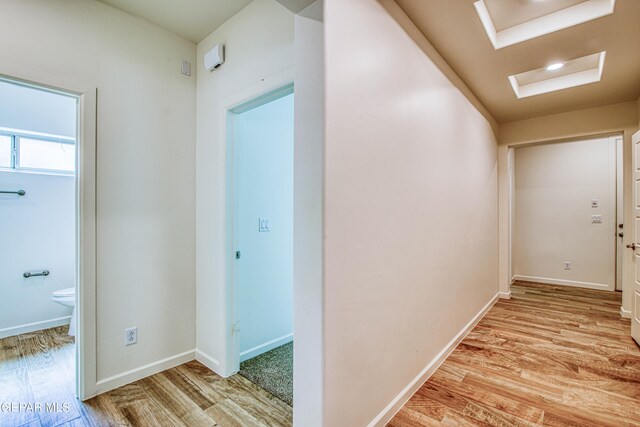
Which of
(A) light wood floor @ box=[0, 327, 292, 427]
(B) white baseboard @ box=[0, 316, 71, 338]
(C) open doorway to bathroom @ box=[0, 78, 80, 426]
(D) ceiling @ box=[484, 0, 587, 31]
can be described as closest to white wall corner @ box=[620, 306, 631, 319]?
(D) ceiling @ box=[484, 0, 587, 31]

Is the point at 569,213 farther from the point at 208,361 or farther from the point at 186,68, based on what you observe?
the point at 186,68

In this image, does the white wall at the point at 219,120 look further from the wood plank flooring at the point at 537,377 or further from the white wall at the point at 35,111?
the white wall at the point at 35,111

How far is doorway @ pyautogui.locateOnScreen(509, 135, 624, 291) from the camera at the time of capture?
4.49m

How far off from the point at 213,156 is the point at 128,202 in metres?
0.67

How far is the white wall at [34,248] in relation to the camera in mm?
2973

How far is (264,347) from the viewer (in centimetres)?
261

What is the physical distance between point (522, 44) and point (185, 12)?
7.96 feet

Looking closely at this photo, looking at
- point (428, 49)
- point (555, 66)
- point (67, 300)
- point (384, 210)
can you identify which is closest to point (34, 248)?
point (67, 300)

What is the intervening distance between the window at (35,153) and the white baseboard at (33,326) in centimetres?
162

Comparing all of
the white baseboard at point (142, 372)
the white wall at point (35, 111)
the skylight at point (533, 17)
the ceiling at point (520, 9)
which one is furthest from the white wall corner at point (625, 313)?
the white wall at point (35, 111)

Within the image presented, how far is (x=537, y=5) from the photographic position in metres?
1.95

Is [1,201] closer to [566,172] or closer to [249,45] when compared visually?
[249,45]

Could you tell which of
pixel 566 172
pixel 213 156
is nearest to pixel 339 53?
pixel 213 156

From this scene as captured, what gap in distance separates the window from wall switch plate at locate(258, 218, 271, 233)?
2.56 meters
